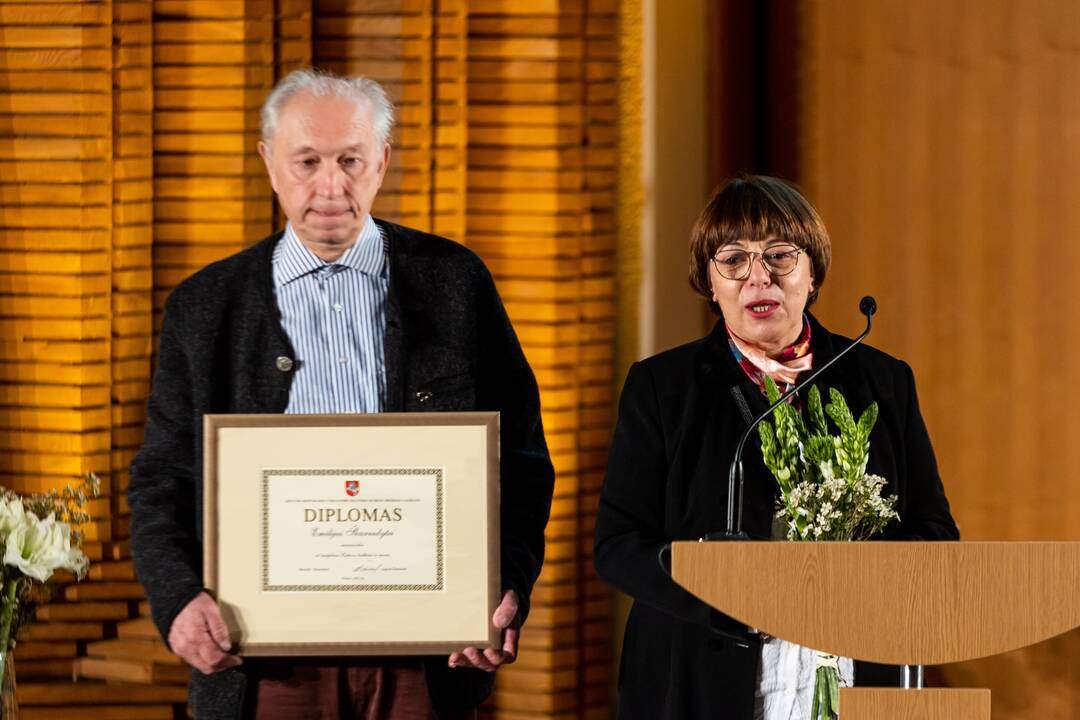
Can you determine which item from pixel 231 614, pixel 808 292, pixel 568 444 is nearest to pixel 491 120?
pixel 568 444

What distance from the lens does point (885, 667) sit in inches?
88.7

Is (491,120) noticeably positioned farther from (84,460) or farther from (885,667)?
(885,667)

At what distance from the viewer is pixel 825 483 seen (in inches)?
82.0

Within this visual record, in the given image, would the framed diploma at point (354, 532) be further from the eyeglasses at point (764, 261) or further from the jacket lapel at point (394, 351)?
the eyeglasses at point (764, 261)

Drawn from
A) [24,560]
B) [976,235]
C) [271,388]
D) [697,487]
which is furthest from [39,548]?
[976,235]

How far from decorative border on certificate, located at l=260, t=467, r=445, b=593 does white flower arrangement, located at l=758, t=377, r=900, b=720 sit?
63 centimetres

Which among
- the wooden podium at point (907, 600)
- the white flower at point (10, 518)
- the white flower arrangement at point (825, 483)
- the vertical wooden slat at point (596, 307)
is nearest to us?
the wooden podium at point (907, 600)

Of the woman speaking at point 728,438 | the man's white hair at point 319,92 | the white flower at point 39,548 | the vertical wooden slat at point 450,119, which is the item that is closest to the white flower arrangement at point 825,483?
the woman speaking at point 728,438

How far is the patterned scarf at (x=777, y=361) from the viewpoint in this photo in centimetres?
250

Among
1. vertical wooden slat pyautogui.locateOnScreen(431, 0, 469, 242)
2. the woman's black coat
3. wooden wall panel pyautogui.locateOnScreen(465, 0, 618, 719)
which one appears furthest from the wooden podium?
vertical wooden slat pyautogui.locateOnScreen(431, 0, 469, 242)

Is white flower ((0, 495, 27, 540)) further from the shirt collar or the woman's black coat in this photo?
the woman's black coat

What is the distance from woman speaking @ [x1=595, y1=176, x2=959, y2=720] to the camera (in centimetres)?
237

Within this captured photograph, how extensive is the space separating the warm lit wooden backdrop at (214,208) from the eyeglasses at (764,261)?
4.79 ft

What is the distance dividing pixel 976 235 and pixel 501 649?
6.45 feet
